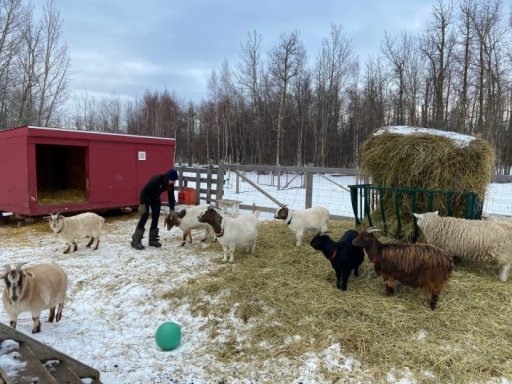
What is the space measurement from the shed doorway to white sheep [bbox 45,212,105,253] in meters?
5.54

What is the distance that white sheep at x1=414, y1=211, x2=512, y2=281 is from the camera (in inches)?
209

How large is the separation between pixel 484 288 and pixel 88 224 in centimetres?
701

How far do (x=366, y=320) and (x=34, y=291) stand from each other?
3.73m

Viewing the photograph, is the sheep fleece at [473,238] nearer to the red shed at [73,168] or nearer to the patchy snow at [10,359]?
the patchy snow at [10,359]

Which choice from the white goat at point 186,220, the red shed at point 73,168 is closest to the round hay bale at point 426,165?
the white goat at point 186,220

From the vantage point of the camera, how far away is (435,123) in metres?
29.1

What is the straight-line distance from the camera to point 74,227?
7.45m

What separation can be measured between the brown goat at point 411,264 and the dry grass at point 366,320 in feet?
0.85

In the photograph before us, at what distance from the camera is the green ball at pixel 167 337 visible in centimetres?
395

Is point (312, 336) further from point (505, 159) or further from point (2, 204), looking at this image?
point (505, 159)

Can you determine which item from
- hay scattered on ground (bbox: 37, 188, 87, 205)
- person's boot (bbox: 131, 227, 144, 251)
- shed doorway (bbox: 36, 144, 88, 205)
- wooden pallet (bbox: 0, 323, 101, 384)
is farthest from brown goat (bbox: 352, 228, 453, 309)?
shed doorway (bbox: 36, 144, 88, 205)

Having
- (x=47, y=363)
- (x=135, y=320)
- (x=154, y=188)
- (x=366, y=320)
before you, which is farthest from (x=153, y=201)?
(x=366, y=320)

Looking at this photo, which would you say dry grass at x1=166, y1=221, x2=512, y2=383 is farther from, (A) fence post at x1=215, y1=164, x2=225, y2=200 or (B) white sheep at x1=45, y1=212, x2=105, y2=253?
(A) fence post at x1=215, y1=164, x2=225, y2=200

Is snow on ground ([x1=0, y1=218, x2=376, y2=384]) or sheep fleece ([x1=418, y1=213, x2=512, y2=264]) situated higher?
sheep fleece ([x1=418, y1=213, x2=512, y2=264])
